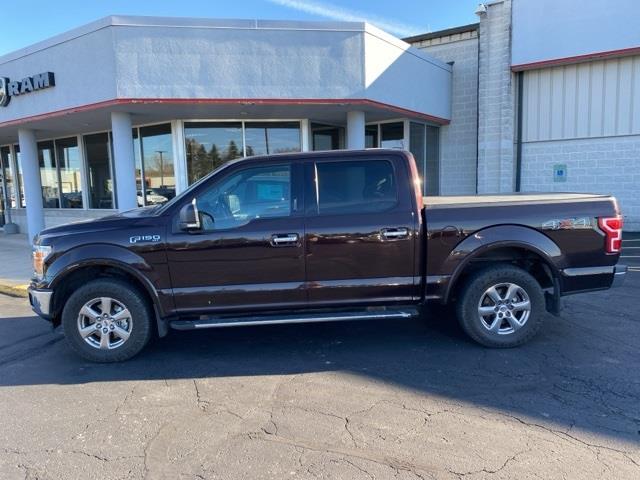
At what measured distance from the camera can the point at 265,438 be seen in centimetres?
330

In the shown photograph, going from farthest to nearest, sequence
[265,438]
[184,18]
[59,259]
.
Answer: [184,18] → [59,259] → [265,438]

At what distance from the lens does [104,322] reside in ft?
15.4

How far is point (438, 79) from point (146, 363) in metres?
11.7

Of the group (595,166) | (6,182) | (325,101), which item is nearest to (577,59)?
(595,166)

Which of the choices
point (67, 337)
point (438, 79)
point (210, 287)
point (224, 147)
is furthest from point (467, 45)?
point (67, 337)

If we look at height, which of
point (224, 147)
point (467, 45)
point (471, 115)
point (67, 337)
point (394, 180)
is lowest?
point (67, 337)

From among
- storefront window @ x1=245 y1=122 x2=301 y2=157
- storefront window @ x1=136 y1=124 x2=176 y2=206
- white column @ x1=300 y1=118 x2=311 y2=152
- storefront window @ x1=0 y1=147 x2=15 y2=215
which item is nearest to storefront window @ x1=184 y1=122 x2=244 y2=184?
storefront window @ x1=245 y1=122 x2=301 y2=157

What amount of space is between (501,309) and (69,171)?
14.1 metres

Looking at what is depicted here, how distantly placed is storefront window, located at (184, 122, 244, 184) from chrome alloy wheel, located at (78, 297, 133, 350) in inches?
292

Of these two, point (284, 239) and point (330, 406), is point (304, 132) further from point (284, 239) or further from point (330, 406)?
point (330, 406)

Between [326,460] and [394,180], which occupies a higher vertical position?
[394,180]

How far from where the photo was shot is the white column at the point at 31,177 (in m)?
12.7

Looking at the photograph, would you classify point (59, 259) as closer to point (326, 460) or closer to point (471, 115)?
point (326, 460)

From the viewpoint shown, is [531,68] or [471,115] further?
[471,115]
